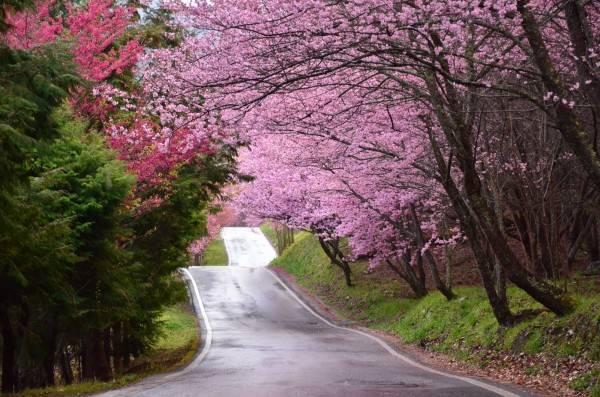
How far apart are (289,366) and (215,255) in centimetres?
5057

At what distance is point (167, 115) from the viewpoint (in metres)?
12.2

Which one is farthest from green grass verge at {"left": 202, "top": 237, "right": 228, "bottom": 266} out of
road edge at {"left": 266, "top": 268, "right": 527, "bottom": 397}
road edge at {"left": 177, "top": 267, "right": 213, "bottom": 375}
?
road edge at {"left": 266, "top": 268, "right": 527, "bottom": 397}

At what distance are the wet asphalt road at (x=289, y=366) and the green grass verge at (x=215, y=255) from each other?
30749 mm

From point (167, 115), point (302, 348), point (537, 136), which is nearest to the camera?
point (167, 115)

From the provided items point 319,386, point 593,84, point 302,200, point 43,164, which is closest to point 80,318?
point 43,164

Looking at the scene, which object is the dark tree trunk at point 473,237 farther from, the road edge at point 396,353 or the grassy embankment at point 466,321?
the road edge at point 396,353

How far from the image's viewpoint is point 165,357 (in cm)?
1842

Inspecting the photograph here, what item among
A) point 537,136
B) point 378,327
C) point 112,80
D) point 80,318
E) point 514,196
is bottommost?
point 378,327

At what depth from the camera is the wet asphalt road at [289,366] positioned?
9.37 m

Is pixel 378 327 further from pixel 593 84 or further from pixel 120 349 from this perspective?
pixel 593 84

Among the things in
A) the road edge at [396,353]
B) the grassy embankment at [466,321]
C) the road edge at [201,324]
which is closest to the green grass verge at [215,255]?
the road edge at [201,324]

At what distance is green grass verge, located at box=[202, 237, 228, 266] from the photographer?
5959cm

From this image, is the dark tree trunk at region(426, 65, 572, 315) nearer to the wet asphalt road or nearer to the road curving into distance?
the road curving into distance

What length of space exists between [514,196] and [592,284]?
2983 mm
